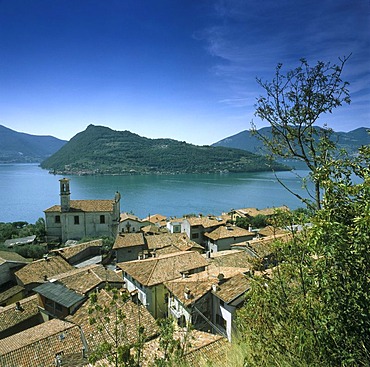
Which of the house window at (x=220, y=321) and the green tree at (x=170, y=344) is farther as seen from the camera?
the house window at (x=220, y=321)

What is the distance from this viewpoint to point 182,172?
146000 millimetres

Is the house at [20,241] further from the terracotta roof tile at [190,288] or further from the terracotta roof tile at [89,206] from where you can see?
the terracotta roof tile at [190,288]

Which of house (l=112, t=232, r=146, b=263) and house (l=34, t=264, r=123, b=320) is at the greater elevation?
house (l=34, t=264, r=123, b=320)

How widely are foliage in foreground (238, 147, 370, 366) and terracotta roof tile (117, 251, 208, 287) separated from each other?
10.9 meters

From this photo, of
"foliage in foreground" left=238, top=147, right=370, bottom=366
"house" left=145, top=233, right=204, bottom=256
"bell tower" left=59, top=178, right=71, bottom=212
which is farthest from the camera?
"bell tower" left=59, top=178, right=71, bottom=212

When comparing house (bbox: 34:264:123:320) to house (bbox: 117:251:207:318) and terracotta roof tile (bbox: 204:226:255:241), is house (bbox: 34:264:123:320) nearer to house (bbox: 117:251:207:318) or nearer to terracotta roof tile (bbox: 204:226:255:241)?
house (bbox: 117:251:207:318)

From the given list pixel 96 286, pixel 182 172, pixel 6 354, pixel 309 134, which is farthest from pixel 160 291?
pixel 182 172

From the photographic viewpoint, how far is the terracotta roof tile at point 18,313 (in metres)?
12.3

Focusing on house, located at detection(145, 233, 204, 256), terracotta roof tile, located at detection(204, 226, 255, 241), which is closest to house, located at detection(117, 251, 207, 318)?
house, located at detection(145, 233, 204, 256)

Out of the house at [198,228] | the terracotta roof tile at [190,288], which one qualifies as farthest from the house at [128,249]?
the terracotta roof tile at [190,288]

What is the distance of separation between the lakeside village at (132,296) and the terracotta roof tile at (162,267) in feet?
0.15

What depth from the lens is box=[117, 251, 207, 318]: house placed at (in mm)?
13577

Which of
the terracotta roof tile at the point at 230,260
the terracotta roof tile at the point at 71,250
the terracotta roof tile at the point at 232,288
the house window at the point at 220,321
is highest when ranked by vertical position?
the terracotta roof tile at the point at 232,288

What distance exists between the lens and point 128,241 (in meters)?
24.1
